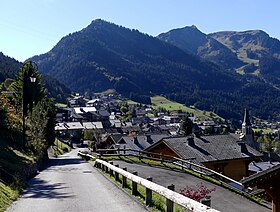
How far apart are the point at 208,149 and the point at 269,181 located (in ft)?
103

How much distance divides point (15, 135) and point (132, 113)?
15327cm

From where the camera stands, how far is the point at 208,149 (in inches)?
1772

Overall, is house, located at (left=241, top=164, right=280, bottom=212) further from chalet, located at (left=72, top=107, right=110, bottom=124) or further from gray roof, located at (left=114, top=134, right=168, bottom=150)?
chalet, located at (left=72, top=107, right=110, bottom=124)

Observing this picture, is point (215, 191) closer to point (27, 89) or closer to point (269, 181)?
point (269, 181)

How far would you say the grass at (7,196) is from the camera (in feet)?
37.2

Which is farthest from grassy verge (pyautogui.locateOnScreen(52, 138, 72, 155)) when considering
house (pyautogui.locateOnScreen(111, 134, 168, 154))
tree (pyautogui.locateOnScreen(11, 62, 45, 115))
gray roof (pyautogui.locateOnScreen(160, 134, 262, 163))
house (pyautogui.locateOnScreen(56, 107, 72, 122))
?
house (pyautogui.locateOnScreen(56, 107, 72, 122))

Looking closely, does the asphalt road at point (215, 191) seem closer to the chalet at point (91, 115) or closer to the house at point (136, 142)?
the house at point (136, 142)

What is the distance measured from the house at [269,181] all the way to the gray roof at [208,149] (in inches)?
1089

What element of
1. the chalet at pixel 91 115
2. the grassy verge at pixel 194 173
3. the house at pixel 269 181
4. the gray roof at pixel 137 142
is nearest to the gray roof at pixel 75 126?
the chalet at pixel 91 115

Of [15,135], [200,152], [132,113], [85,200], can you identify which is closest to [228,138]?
[200,152]

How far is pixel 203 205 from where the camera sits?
702 centimetres

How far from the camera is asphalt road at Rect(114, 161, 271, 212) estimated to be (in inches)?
930

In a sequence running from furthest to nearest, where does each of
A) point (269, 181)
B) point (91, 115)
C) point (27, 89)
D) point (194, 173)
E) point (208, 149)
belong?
point (91, 115) → point (27, 89) → point (208, 149) → point (194, 173) → point (269, 181)

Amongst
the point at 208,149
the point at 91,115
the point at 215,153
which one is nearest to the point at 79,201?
the point at 215,153
